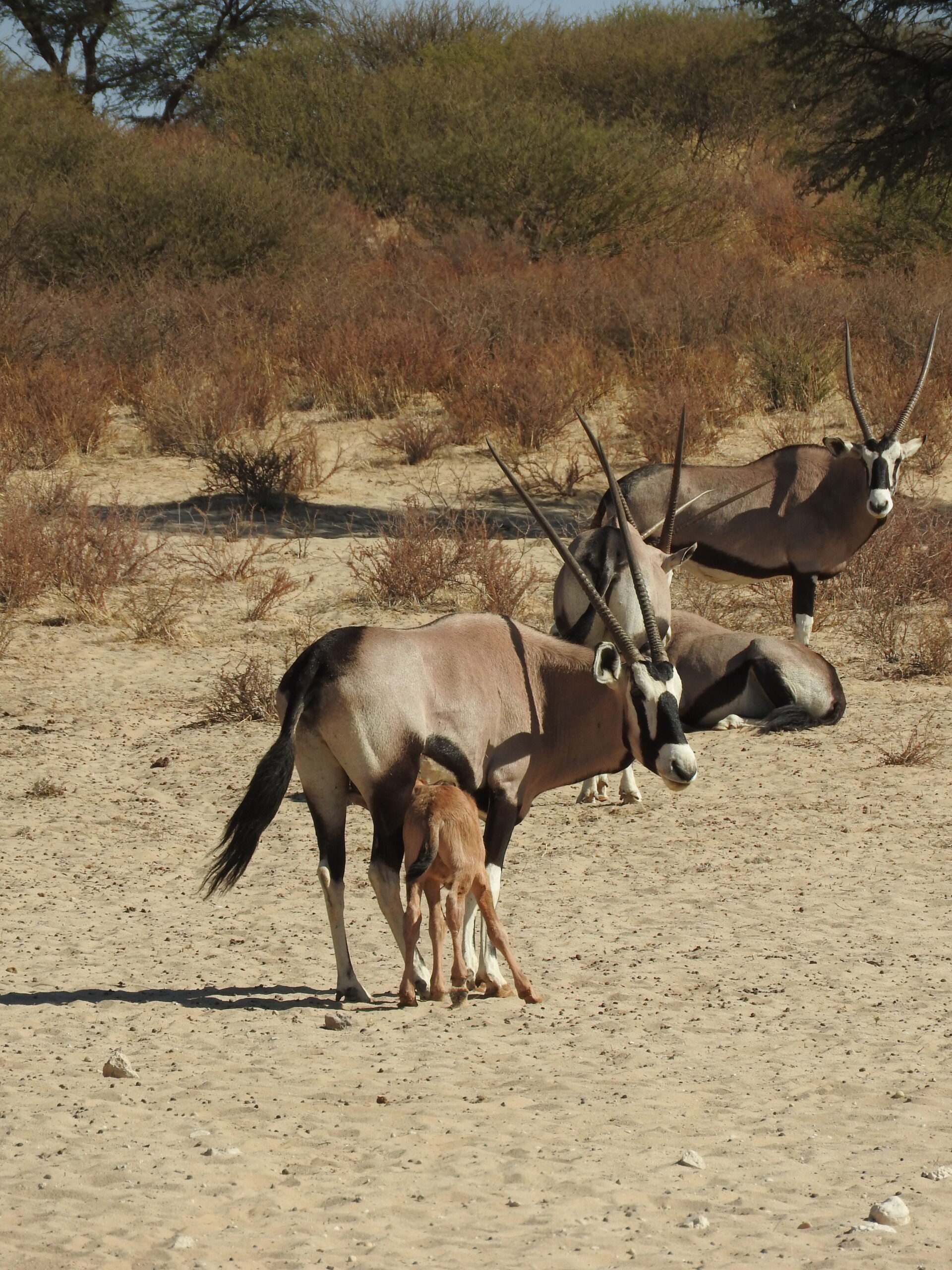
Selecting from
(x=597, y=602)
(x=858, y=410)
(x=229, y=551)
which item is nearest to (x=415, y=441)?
(x=229, y=551)

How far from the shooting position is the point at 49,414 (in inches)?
579

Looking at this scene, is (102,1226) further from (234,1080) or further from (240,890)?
(240,890)

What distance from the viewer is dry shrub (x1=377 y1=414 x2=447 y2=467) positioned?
48.7 ft

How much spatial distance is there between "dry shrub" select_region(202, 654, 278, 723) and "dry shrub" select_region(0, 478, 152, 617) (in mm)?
1900

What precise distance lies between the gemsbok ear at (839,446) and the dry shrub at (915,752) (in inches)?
87.0

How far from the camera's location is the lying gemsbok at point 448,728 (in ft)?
16.1

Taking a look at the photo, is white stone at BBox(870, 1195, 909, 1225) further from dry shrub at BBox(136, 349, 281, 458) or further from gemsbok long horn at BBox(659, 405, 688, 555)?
dry shrub at BBox(136, 349, 281, 458)

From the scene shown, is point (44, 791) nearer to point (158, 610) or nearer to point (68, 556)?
point (158, 610)

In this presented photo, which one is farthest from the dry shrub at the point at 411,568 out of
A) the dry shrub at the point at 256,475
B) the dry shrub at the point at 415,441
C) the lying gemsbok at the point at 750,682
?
the dry shrub at the point at 415,441

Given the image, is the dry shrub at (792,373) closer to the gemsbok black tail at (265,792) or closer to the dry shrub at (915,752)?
the dry shrub at (915,752)

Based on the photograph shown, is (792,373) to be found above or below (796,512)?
above

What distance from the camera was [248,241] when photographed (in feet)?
68.3

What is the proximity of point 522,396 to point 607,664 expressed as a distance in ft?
33.6

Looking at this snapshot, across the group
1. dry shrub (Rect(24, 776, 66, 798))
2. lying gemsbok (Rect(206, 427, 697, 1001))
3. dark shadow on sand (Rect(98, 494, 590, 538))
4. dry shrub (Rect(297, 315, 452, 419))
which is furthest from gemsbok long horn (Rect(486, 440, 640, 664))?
dry shrub (Rect(297, 315, 452, 419))
